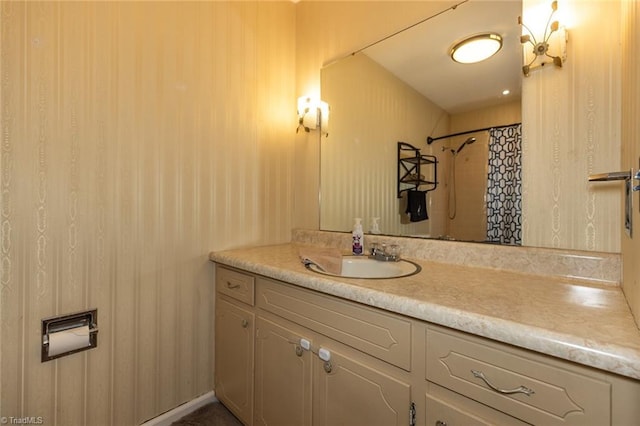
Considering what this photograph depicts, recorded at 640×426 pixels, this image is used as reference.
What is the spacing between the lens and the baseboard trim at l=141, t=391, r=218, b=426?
1.36 m

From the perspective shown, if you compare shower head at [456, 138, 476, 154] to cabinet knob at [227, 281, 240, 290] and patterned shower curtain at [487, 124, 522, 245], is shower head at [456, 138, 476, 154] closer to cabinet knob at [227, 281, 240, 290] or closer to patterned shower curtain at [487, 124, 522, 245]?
patterned shower curtain at [487, 124, 522, 245]

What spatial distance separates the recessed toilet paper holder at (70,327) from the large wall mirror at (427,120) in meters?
1.28

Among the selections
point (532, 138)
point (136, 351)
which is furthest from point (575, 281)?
point (136, 351)

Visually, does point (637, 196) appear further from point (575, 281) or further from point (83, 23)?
point (83, 23)

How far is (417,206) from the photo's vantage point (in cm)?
146

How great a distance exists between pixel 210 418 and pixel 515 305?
1.53 meters

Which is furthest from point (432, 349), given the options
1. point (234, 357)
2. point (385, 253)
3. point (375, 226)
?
point (234, 357)

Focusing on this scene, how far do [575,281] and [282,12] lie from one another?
7.28 ft

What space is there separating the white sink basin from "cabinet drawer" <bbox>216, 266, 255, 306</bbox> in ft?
1.01

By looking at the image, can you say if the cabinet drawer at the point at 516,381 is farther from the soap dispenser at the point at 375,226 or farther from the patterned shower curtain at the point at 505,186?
the soap dispenser at the point at 375,226

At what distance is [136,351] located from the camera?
1309mm

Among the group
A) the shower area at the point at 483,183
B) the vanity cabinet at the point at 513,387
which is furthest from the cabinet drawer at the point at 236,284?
the shower area at the point at 483,183

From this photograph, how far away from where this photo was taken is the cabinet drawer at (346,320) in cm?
80

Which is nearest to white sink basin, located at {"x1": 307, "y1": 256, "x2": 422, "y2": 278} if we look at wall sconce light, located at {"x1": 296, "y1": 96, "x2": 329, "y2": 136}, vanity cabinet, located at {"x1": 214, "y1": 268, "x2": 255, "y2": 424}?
vanity cabinet, located at {"x1": 214, "y1": 268, "x2": 255, "y2": 424}
